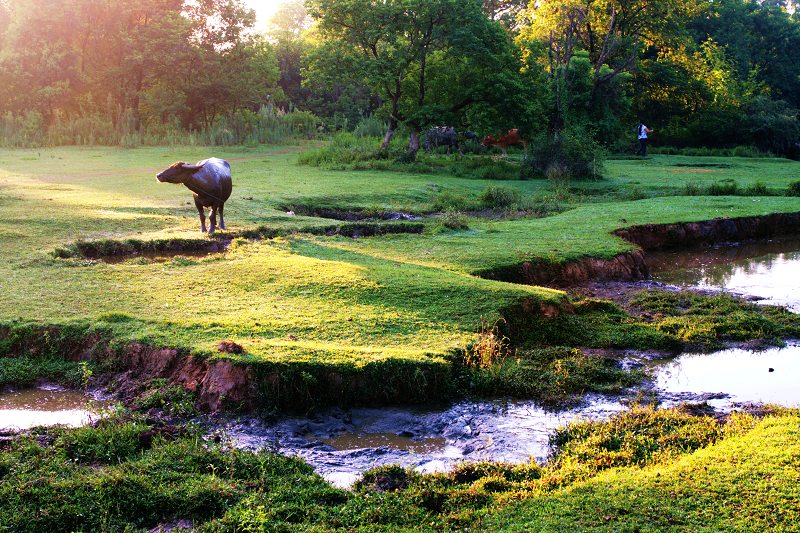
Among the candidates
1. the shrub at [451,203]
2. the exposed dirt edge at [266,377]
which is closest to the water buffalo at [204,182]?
the exposed dirt edge at [266,377]

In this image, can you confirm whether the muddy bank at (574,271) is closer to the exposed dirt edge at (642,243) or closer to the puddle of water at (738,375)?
the exposed dirt edge at (642,243)

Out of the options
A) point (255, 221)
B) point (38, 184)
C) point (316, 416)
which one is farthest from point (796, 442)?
point (38, 184)

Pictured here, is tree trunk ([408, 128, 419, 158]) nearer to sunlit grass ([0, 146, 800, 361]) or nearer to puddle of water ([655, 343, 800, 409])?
sunlit grass ([0, 146, 800, 361])

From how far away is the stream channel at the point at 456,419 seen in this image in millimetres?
5617

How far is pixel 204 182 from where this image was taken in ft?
38.1

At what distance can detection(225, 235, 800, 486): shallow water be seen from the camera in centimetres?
560

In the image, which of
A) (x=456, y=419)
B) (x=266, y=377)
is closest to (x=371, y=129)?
(x=266, y=377)

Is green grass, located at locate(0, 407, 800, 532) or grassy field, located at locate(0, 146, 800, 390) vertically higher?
grassy field, located at locate(0, 146, 800, 390)

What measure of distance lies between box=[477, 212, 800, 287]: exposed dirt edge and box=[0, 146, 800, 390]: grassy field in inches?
7.5

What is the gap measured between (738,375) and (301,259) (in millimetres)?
5407

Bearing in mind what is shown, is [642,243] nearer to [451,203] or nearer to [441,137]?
[451,203]

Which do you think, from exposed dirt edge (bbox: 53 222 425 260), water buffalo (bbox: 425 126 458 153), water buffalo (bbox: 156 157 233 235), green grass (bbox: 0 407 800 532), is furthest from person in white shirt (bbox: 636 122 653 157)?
green grass (bbox: 0 407 800 532)

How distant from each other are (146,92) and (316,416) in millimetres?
31015

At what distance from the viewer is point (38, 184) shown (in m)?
16.9
